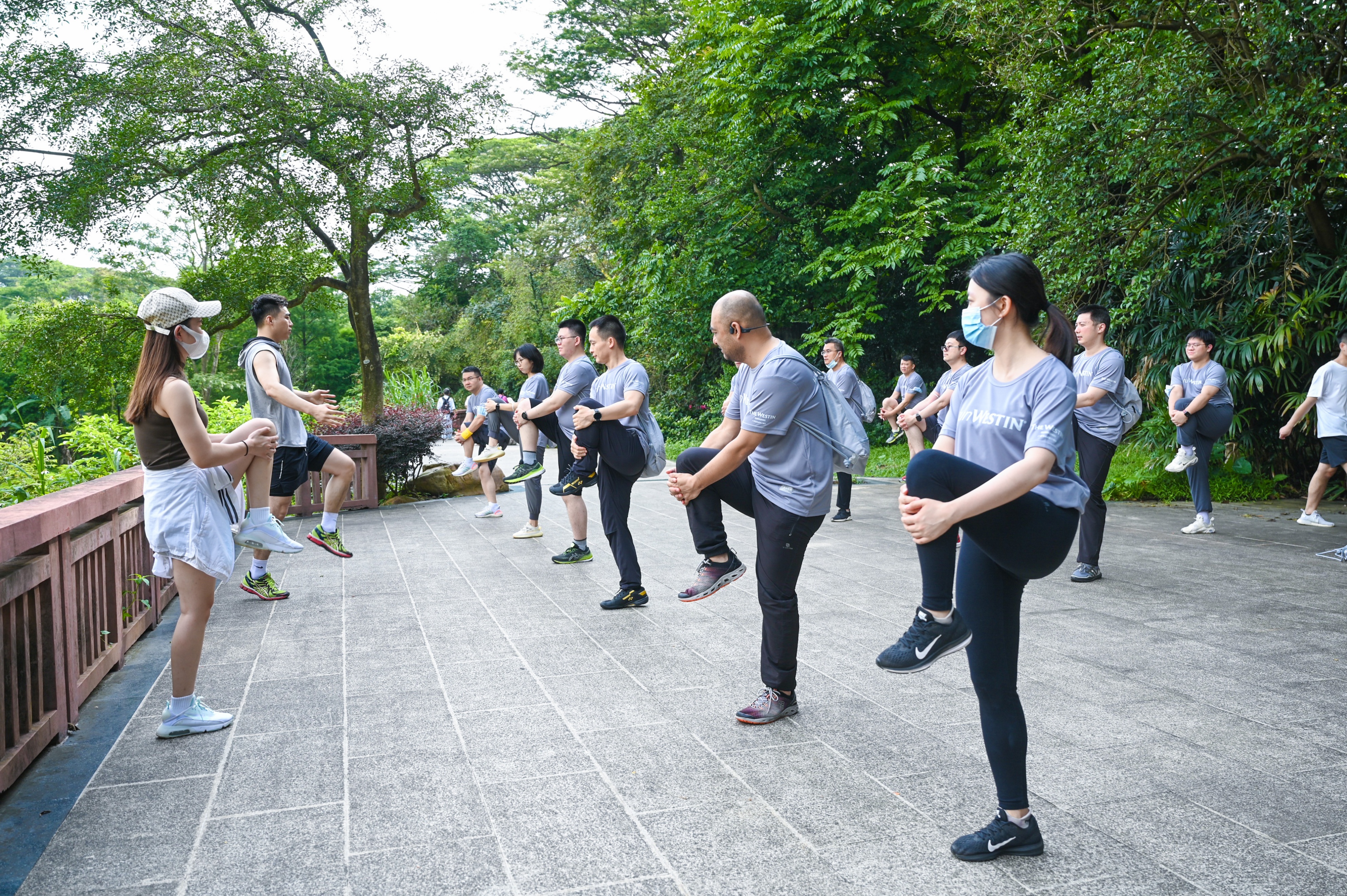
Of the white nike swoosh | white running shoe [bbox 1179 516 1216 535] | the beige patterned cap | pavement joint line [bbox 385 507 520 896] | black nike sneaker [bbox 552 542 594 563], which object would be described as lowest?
pavement joint line [bbox 385 507 520 896]

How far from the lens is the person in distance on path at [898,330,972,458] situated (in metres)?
7.32

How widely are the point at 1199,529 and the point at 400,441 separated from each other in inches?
382

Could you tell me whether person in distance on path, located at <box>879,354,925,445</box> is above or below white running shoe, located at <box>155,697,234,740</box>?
above

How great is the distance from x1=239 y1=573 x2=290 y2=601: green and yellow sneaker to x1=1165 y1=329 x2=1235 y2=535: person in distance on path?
24.9 ft

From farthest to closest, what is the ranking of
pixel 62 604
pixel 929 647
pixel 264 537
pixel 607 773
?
pixel 264 537 → pixel 62 604 → pixel 607 773 → pixel 929 647

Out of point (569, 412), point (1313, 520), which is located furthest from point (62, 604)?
point (1313, 520)

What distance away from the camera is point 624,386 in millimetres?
6383

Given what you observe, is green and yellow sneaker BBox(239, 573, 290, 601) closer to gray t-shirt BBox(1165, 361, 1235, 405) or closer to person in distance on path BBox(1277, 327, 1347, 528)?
gray t-shirt BBox(1165, 361, 1235, 405)

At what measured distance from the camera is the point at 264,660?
5.11m

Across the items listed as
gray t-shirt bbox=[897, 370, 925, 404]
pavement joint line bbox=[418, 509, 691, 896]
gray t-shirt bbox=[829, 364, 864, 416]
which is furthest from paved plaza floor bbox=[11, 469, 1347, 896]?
gray t-shirt bbox=[897, 370, 925, 404]

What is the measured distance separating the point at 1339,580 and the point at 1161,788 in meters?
4.58

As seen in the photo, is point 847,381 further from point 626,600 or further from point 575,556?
point 626,600

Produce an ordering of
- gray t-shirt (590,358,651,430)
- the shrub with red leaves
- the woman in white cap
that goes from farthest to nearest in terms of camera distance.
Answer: the shrub with red leaves, gray t-shirt (590,358,651,430), the woman in white cap

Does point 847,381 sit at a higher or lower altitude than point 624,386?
higher
